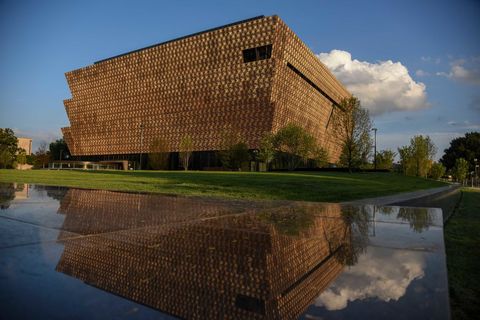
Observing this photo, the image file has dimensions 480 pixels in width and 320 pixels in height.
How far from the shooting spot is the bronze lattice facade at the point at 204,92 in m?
65.8

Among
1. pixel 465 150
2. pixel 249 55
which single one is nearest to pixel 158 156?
pixel 249 55

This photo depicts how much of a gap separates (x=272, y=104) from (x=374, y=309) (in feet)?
207

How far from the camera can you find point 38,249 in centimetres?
370

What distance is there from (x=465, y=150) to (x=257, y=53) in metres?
90.0

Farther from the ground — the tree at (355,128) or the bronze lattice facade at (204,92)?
the bronze lattice facade at (204,92)

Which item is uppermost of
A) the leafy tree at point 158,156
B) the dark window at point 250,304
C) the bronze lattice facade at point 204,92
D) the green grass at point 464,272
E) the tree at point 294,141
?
the bronze lattice facade at point 204,92

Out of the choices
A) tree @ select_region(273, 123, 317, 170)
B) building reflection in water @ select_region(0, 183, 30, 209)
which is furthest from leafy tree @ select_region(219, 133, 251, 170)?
building reflection in water @ select_region(0, 183, 30, 209)

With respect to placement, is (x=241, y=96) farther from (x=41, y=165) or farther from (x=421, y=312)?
(x=41, y=165)

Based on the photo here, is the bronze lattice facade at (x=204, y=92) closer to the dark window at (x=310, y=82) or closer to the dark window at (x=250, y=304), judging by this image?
the dark window at (x=310, y=82)

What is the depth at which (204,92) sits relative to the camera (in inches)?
2928

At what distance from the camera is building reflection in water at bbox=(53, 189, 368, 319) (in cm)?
256

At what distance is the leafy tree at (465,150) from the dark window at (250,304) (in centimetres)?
13321

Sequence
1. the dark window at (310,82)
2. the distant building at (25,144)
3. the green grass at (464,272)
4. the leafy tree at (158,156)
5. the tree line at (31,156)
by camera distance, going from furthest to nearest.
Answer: the distant building at (25,144) < the tree line at (31,156) < the dark window at (310,82) < the leafy tree at (158,156) < the green grass at (464,272)

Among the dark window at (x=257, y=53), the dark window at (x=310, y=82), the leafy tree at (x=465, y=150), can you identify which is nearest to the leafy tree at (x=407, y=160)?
the dark window at (x=310, y=82)
